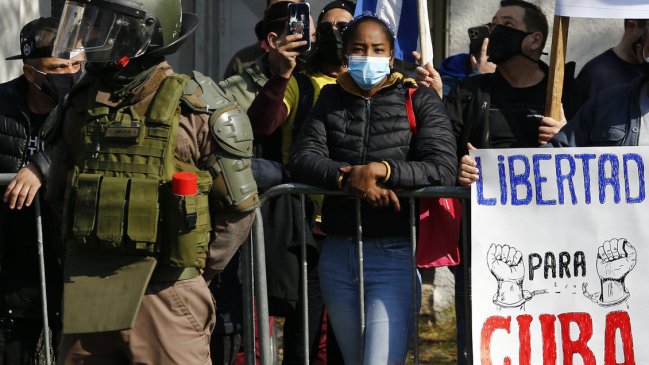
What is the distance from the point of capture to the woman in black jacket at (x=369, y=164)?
5.45m

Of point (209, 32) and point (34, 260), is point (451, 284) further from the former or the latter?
point (34, 260)

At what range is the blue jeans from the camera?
5.51m

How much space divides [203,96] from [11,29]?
394 centimetres

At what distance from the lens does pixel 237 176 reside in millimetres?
4824

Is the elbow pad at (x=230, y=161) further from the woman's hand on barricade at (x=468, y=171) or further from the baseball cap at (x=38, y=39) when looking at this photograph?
the baseball cap at (x=38, y=39)

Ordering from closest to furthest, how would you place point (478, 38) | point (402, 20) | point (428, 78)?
point (428, 78) → point (402, 20) → point (478, 38)

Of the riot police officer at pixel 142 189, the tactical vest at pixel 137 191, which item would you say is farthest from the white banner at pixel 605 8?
the tactical vest at pixel 137 191

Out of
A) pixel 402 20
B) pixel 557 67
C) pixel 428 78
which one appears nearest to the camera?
pixel 557 67

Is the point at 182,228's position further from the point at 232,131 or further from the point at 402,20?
the point at 402,20

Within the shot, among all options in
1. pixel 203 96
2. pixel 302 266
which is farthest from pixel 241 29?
pixel 203 96

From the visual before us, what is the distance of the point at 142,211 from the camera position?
4660 millimetres

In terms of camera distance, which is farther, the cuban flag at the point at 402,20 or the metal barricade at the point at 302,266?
the cuban flag at the point at 402,20

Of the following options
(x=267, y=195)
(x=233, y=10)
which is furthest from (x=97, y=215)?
(x=233, y=10)

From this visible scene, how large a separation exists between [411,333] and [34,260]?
66.4 inches
